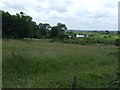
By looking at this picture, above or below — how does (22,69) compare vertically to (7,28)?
below

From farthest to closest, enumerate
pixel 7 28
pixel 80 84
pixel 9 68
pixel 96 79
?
pixel 7 28 < pixel 9 68 < pixel 96 79 < pixel 80 84

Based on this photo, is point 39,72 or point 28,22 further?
point 28,22

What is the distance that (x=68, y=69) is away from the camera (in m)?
15.0

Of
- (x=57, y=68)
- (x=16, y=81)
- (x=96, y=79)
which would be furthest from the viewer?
(x=57, y=68)

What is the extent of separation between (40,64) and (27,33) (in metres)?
46.1

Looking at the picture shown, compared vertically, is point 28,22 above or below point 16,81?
above

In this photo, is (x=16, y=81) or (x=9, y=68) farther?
(x=9, y=68)

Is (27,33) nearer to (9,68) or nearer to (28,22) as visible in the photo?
(28,22)

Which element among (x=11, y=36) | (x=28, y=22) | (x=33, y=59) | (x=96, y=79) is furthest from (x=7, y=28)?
(x=96, y=79)

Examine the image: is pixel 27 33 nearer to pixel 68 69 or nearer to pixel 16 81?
pixel 68 69

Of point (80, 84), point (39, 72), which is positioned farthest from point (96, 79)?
point (39, 72)

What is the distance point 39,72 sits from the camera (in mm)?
13336

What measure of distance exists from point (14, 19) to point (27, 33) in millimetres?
5100

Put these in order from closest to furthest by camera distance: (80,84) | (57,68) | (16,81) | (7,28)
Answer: (16,81), (80,84), (57,68), (7,28)
